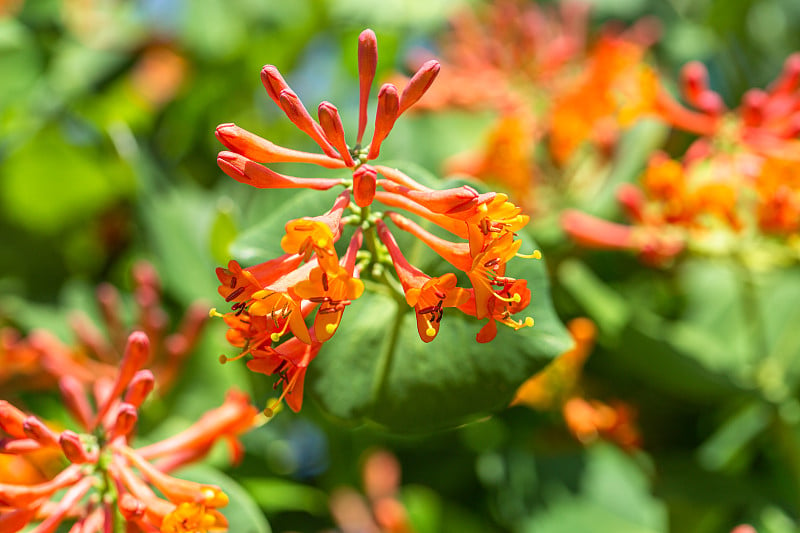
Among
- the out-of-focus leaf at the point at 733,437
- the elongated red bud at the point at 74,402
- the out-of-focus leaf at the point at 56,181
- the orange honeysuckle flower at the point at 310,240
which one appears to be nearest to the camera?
the orange honeysuckle flower at the point at 310,240

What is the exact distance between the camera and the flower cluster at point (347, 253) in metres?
1.07

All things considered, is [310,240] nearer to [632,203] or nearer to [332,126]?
[332,126]

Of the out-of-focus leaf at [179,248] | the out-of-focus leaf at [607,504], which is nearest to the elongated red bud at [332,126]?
the out-of-focus leaf at [179,248]

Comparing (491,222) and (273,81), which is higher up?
(273,81)

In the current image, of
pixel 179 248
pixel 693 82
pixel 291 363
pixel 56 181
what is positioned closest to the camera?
pixel 291 363

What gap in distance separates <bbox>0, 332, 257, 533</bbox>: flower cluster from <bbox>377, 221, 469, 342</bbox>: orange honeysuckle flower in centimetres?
42

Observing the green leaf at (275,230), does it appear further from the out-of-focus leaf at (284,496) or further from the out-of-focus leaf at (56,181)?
the out-of-focus leaf at (56,181)

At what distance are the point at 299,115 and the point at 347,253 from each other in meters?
0.20

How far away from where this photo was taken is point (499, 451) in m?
1.95

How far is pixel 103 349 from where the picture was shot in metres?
1.90

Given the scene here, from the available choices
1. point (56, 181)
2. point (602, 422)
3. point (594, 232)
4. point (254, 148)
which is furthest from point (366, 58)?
point (56, 181)

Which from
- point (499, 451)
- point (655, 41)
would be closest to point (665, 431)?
point (499, 451)

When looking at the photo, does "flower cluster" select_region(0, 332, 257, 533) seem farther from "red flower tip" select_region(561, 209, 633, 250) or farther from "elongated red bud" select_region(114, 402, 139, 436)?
"red flower tip" select_region(561, 209, 633, 250)

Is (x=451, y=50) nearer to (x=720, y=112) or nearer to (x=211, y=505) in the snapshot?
(x=720, y=112)
